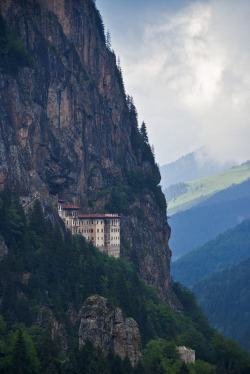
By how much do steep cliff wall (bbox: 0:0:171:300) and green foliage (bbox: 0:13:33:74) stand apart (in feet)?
3.92

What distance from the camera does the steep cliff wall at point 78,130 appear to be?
146500 millimetres

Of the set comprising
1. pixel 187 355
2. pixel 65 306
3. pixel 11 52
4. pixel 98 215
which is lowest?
pixel 187 355

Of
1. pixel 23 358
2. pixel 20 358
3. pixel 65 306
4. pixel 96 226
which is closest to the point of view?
pixel 20 358

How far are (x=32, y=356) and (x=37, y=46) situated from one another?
72.4 meters

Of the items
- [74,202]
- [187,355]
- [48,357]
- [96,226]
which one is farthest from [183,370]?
[74,202]

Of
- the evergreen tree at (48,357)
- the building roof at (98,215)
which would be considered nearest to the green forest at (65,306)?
the evergreen tree at (48,357)

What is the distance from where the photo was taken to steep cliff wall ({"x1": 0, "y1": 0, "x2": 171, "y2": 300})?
14650 cm

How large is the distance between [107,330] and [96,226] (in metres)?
39.5

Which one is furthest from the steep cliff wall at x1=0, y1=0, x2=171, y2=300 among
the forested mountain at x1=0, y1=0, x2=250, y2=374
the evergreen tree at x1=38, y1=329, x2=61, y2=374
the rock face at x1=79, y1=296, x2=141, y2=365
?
the evergreen tree at x1=38, y1=329, x2=61, y2=374

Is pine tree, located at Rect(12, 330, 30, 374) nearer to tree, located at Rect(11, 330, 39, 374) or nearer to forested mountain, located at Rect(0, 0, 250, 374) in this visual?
tree, located at Rect(11, 330, 39, 374)

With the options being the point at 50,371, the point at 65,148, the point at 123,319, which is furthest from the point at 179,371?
the point at 65,148

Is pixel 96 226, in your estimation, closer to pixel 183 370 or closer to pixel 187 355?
pixel 187 355

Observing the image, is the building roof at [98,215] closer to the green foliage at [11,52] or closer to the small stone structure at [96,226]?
the small stone structure at [96,226]

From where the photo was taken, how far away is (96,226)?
509 ft
